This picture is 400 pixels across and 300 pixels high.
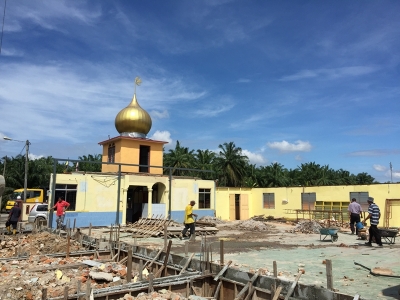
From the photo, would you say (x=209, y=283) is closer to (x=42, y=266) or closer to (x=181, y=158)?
(x=42, y=266)

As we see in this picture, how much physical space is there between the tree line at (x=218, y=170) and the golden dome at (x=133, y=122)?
10053 millimetres

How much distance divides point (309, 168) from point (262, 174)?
9697 millimetres

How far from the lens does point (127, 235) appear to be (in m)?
17.4

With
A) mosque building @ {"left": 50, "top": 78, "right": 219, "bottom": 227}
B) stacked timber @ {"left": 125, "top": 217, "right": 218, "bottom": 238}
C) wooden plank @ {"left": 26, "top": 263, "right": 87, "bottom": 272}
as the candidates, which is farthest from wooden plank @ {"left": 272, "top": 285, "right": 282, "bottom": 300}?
mosque building @ {"left": 50, "top": 78, "right": 219, "bottom": 227}

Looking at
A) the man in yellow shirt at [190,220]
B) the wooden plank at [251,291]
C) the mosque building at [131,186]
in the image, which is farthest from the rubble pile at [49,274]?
the mosque building at [131,186]

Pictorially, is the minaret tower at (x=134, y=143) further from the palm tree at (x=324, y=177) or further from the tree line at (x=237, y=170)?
the palm tree at (x=324, y=177)

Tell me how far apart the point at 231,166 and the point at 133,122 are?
18.0 meters

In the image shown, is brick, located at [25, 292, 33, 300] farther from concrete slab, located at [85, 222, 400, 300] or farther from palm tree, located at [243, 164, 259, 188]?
palm tree, located at [243, 164, 259, 188]

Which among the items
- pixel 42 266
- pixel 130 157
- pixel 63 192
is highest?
pixel 130 157

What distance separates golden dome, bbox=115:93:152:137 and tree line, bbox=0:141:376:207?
396 inches

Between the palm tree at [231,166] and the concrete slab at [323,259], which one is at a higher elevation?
the palm tree at [231,166]

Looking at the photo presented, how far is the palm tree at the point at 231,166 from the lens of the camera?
40688 millimetres

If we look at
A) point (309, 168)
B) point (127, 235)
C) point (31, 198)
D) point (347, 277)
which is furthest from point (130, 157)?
point (309, 168)

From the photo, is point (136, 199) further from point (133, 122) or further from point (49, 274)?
point (49, 274)
